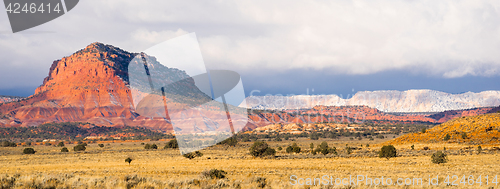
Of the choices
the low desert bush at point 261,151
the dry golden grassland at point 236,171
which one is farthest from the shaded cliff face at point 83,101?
the dry golden grassland at point 236,171

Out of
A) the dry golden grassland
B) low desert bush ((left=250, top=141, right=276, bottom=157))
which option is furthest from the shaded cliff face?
the dry golden grassland

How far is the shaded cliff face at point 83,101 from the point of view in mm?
164375

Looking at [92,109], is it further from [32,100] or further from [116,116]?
[32,100]

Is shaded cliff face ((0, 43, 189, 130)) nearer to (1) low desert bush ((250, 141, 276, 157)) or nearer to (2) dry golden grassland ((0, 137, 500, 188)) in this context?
(1) low desert bush ((250, 141, 276, 157))

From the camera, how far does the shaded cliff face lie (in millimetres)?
164375

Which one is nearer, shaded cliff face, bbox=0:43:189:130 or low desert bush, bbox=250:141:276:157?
low desert bush, bbox=250:141:276:157

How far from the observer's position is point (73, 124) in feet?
510

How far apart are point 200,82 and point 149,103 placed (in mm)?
10001

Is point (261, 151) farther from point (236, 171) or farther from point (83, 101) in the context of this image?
point (83, 101)

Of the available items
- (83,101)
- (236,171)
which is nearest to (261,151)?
(236,171)

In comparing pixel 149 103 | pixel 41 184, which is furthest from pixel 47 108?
pixel 41 184

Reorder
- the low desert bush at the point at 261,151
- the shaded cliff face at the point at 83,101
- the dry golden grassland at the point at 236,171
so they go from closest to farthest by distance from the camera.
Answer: the dry golden grassland at the point at 236,171 → the low desert bush at the point at 261,151 → the shaded cliff face at the point at 83,101

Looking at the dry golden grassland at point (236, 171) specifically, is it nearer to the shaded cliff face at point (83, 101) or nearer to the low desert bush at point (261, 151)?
the low desert bush at point (261, 151)

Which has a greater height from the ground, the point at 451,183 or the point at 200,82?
the point at 200,82
